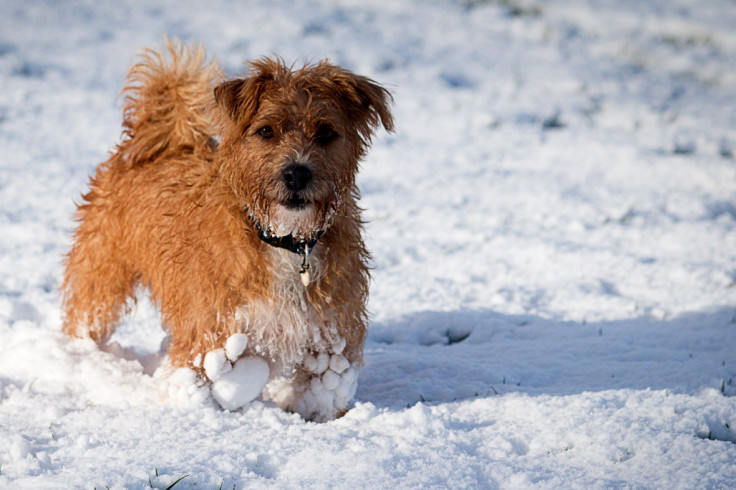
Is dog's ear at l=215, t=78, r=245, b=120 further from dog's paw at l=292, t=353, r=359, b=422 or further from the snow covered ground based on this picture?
the snow covered ground

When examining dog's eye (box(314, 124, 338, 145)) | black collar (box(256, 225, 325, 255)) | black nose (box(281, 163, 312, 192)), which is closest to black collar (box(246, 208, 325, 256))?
black collar (box(256, 225, 325, 255))

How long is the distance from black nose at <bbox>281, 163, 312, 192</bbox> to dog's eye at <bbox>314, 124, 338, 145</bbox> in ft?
0.78

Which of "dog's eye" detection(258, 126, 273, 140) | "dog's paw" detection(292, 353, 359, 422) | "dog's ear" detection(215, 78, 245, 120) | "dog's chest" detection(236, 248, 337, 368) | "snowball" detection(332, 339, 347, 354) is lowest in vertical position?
"dog's paw" detection(292, 353, 359, 422)

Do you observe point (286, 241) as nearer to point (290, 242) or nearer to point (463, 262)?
point (290, 242)

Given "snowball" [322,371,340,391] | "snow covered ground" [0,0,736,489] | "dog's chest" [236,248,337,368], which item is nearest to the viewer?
"snow covered ground" [0,0,736,489]

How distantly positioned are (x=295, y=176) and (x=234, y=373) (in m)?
0.93

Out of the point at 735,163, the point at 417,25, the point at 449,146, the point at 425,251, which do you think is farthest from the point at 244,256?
the point at 417,25

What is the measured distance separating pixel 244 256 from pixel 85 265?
1368 millimetres

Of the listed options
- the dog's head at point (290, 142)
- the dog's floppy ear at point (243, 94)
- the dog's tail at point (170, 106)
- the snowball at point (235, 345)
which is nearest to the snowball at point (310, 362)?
the snowball at point (235, 345)

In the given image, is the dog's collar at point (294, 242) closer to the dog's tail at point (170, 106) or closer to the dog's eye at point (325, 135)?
the dog's eye at point (325, 135)

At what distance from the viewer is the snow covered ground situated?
9.68 feet

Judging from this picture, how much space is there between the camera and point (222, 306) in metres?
Result: 3.23

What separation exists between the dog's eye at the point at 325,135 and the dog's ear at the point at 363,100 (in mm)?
183

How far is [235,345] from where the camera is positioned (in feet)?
10.6
